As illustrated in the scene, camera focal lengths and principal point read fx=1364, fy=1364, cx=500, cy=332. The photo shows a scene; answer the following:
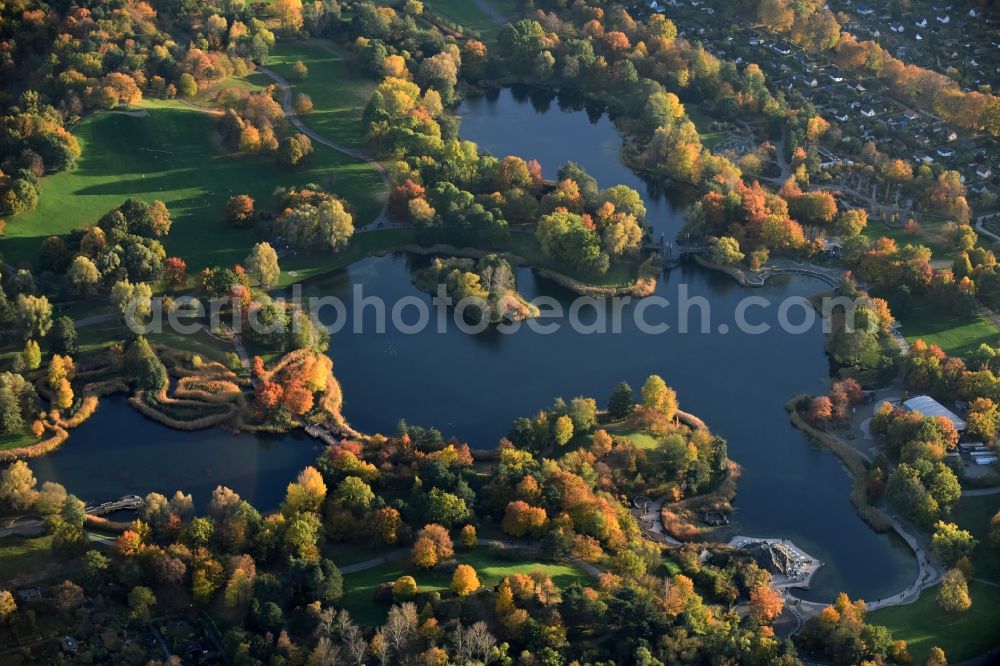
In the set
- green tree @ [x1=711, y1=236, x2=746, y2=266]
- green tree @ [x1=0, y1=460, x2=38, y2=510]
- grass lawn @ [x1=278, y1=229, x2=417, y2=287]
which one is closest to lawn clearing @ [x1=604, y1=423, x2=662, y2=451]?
green tree @ [x1=711, y1=236, x2=746, y2=266]

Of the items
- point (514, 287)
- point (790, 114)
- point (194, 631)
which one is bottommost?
point (194, 631)

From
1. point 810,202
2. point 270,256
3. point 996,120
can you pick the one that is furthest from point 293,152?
point 996,120

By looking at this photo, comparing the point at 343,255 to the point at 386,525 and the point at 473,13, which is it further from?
the point at 473,13

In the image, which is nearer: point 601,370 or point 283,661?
point 283,661

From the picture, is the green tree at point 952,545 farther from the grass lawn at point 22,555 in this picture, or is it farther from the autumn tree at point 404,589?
the grass lawn at point 22,555

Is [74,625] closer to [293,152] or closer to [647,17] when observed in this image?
[293,152]

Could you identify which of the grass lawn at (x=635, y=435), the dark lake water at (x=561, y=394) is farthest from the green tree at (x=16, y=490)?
the grass lawn at (x=635, y=435)
